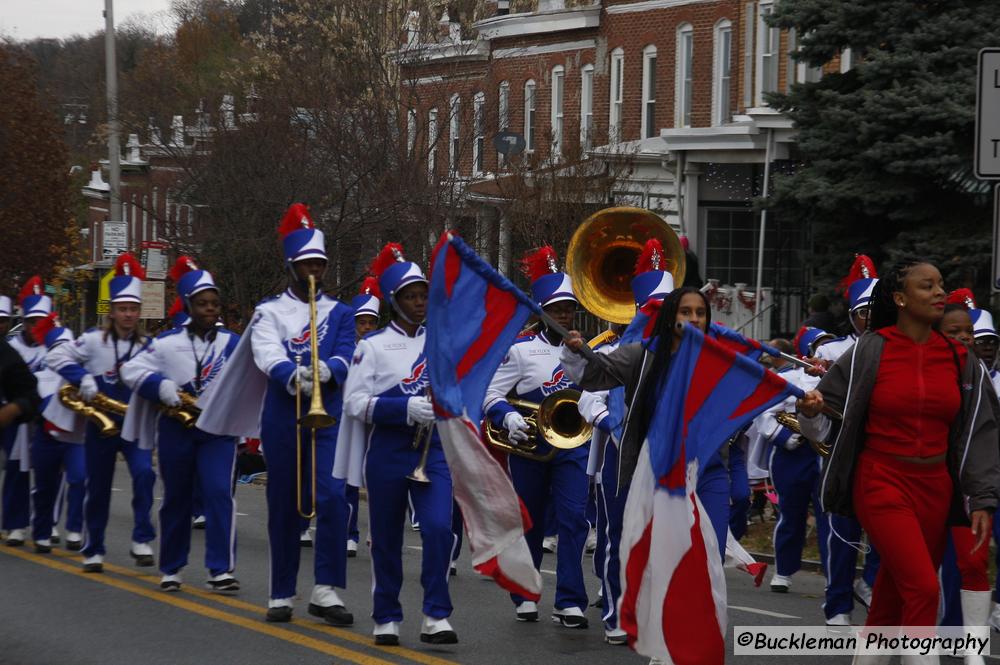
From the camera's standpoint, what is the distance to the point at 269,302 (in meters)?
10.2

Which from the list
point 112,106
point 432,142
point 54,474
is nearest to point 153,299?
point 432,142

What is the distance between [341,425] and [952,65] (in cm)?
1244

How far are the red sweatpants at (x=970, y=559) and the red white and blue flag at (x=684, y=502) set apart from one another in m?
0.97

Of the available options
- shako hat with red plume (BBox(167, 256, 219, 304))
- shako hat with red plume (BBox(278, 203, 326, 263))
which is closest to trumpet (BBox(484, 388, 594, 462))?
shako hat with red plume (BBox(278, 203, 326, 263))

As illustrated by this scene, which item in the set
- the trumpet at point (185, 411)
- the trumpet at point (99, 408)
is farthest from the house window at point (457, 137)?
the trumpet at point (185, 411)

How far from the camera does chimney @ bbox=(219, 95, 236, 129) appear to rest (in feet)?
93.5

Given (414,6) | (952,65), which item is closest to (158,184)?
(414,6)

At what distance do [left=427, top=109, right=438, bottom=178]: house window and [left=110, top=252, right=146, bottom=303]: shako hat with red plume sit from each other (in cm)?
1332

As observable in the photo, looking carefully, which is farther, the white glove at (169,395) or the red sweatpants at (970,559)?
the white glove at (169,395)

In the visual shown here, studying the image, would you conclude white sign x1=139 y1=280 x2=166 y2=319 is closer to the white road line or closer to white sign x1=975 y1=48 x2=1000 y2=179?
the white road line

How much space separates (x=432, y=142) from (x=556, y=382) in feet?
61.8

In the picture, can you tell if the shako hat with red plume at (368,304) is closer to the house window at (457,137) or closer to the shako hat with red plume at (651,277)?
the shako hat with red plume at (651,277)

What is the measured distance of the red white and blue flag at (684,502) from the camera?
775cm

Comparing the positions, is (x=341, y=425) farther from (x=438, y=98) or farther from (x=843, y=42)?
(x=438, y=98)
